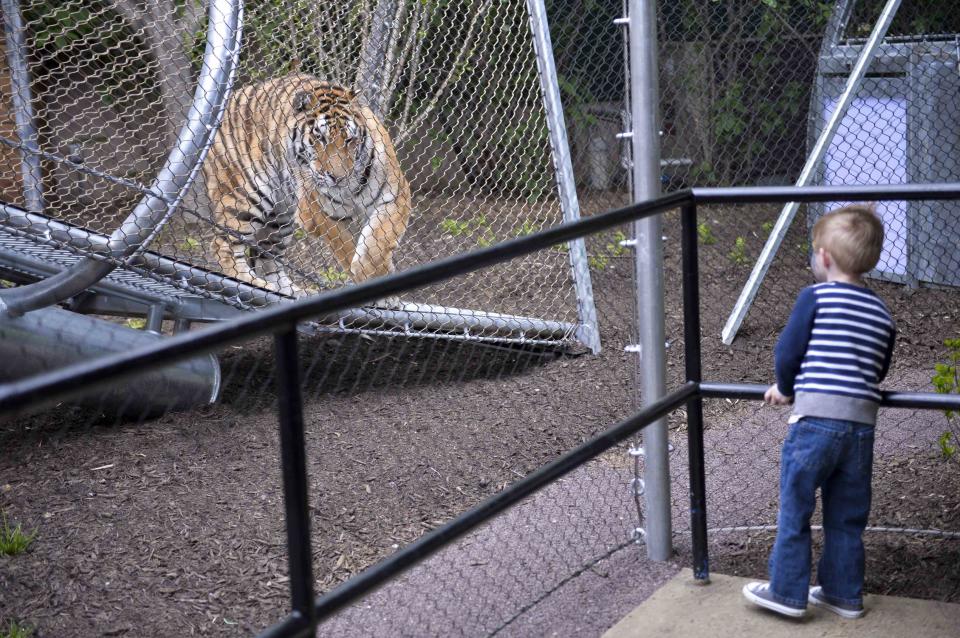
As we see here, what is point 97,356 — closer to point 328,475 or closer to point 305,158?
point 328,475


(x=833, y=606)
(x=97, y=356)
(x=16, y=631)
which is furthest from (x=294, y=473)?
(x=97, y=356)

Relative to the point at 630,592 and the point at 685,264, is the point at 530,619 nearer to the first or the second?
the point at 630,592

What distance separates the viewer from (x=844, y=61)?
273 inches

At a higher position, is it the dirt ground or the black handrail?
the black handrail

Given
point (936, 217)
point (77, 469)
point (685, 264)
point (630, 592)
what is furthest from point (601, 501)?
point (936, 217)

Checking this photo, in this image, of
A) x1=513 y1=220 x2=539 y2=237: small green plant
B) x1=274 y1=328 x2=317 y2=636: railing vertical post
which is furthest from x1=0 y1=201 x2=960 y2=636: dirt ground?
x1=274 y1=328 x2=317 y2=636: railing vertical post

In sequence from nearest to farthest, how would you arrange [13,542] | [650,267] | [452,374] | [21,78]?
1. [650,267]
2. [13,542]
3. [21,78]
4. [452,374]

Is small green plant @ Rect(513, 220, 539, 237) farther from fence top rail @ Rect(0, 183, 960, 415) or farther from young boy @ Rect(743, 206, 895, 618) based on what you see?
young boy @ Rect(743, 206, 895, 618)

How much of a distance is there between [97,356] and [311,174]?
2.07m

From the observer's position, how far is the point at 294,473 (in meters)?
1.68

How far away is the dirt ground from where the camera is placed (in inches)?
135

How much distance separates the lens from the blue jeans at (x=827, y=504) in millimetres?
2656

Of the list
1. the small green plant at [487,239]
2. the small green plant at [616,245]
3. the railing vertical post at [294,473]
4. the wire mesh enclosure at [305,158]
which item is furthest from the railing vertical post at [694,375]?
the small green plant at [616,245]

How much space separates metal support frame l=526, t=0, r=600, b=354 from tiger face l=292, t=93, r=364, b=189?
1179 mm
